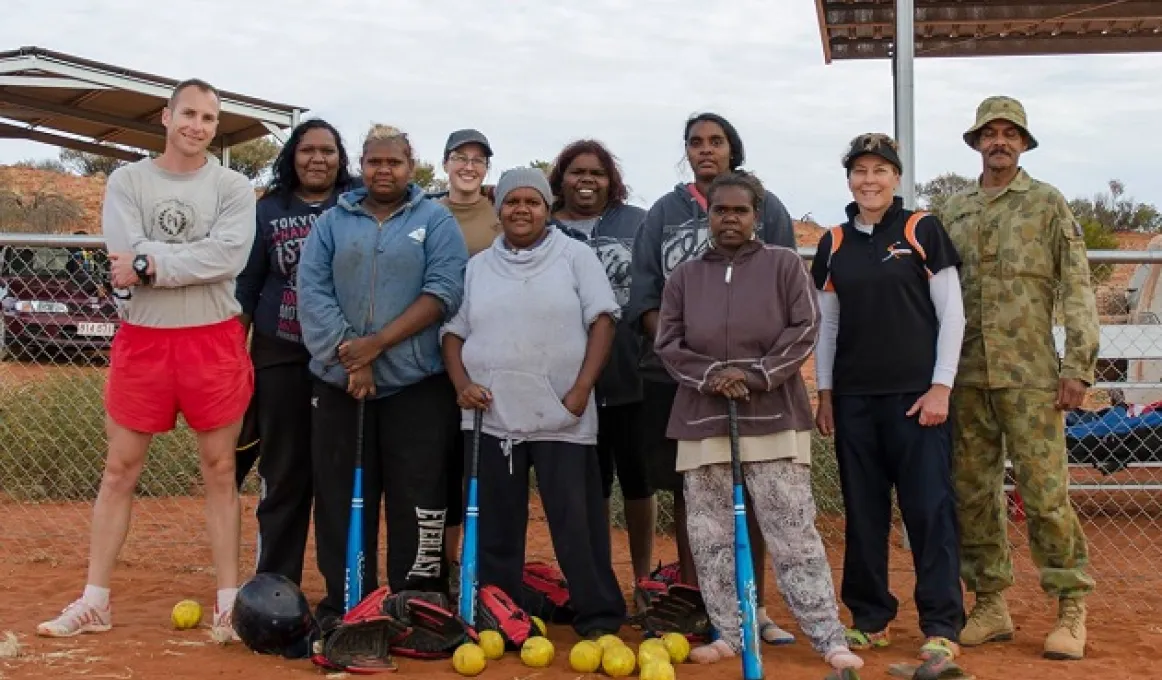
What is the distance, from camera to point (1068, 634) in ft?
17.1

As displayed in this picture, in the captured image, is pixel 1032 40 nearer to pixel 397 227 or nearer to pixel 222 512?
pixel 397 227

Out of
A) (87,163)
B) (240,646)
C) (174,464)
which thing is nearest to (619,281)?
(240,646)

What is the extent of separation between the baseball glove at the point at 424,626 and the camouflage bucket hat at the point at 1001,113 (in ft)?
9.91

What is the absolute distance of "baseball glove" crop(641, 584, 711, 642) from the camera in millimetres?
5250

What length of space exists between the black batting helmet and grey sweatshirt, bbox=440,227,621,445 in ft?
3.30

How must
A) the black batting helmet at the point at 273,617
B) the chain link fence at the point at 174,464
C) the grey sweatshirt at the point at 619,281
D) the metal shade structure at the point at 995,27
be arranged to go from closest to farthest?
the black batting helmet at the point at 273,617, the grey sweatshirt at the point at 619,281, the chain link fence at the point at 174,464, the metal shade structure at the point at 995,27

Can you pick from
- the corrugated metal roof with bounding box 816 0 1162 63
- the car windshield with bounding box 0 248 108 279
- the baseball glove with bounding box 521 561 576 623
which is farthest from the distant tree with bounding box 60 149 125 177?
the baseball glove with bounding box 521 561 576 623

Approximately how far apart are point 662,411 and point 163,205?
7.63 feet

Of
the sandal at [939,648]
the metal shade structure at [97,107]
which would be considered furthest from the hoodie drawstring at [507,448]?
A: the metal shade structure at [97,107]

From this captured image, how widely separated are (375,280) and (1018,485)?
2867 mm

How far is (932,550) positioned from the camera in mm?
5098

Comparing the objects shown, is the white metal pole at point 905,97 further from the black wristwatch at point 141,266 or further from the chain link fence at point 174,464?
the black wristwatch at point 141,266

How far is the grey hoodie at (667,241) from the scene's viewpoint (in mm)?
5367

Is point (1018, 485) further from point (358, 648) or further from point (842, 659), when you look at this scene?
point (358, 648)
